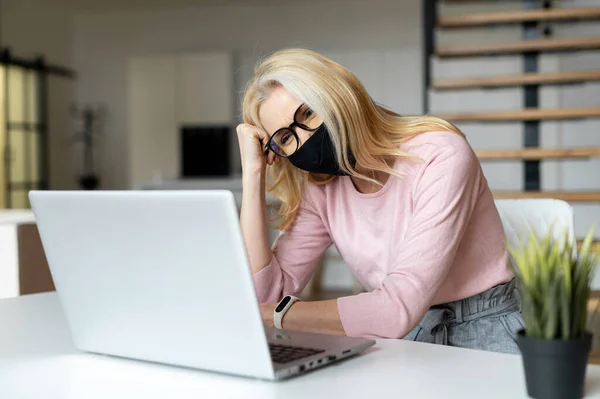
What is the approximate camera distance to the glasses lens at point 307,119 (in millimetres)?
1699

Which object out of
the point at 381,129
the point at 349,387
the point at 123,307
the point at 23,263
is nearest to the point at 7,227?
the point at 23,263

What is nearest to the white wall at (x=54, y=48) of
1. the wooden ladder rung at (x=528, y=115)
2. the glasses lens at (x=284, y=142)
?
the wooden ladder rung at (x=528, y=115)

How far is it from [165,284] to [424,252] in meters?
0.60

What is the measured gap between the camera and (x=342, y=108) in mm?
1663

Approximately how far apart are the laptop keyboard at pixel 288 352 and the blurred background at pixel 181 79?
6292mm

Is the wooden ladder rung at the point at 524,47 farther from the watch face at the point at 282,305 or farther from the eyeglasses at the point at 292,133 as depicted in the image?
the watch face at the point at 282,305

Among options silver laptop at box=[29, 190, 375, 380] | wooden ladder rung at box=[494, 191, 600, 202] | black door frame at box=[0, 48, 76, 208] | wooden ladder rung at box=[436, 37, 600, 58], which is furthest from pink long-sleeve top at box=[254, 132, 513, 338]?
black door frame at box=[0, 48, 76, 208]

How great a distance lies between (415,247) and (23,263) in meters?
2.05

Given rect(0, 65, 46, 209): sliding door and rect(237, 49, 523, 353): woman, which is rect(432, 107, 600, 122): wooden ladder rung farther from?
rect(0, 65, 46, 209): sliding door

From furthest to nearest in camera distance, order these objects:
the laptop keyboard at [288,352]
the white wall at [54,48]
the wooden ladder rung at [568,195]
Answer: the white wall at [54,48] < the wooden ladder rung at [568,195] < the laptop keyboard at [288,352]

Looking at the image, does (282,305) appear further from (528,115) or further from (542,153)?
(528,115)

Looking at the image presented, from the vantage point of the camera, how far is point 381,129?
69.8 inches

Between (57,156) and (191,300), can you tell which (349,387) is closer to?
(191,300)

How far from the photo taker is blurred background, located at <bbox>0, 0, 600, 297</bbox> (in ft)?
28.4
